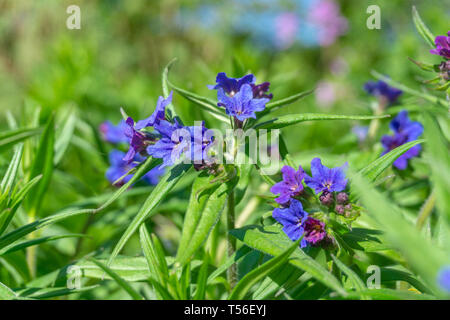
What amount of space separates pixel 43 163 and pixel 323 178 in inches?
44.8

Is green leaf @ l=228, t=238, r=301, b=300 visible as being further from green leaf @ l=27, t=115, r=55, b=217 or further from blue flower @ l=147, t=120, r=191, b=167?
green leaf @ l=27, t=115, r=55, b=217

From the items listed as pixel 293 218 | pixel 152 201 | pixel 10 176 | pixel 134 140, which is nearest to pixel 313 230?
pixel 293 218

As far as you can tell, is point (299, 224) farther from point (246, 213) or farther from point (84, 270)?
point (246, 213)

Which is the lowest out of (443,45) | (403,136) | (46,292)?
(46,292)

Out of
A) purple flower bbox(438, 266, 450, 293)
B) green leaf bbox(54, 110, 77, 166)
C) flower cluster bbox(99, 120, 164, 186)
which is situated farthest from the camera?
flower cluster bbox(99, 120, 164, 186)

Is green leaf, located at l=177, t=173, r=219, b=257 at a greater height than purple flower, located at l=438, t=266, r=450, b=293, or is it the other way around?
green leaf, located at l=177, t=173, r=219, b=257

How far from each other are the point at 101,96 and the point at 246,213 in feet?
6.20

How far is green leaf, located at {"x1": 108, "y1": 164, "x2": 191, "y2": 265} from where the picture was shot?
→ 1.16 meters

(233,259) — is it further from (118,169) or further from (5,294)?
(118,169)

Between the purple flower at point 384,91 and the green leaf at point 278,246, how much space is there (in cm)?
115

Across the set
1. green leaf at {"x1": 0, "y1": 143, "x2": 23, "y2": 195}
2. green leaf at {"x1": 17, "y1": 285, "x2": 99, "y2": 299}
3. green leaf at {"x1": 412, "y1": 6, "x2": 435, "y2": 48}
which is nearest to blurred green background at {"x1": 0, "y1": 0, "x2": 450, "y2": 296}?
green leaf at {"x1": 412, "y1": 6, "x2": 435, "y2": 48}

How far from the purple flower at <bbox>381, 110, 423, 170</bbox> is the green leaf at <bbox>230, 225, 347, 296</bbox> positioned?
70cm

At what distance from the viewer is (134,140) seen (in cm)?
132
